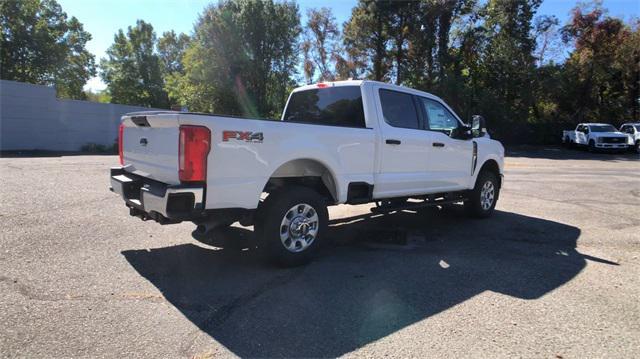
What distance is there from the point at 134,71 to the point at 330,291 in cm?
5751

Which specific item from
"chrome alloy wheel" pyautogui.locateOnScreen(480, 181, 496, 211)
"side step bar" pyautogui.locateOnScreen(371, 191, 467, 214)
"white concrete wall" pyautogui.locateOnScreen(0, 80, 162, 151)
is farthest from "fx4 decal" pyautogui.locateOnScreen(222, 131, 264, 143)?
"white concrete wall" pyautogui.locateOnScreen(0, 80, 162, 151)

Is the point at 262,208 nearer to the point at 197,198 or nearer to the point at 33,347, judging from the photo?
A: the point at 197,198

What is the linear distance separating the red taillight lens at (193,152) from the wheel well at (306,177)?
1038 mm

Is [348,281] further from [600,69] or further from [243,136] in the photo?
[600,69]

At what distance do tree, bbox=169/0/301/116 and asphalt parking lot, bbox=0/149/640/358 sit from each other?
26786mm

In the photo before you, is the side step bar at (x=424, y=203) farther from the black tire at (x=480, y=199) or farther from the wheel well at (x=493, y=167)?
the wheel well at (x=493, y=167)

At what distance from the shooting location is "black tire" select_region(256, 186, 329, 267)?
A: 479 centimetres

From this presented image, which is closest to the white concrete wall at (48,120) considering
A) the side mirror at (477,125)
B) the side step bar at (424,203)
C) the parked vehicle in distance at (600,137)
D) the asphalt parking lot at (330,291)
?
the asphalt parking lot at (330,291)

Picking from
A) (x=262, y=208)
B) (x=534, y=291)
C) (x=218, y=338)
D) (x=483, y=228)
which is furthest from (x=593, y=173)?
(x=218, y=338)

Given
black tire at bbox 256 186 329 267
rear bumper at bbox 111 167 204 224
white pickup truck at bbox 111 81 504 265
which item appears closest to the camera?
rear bumper at bbox 111 167 204 224

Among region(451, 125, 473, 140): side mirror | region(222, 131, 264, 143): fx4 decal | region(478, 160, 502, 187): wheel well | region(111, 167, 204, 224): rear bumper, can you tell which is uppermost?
region(451, 125, 473, 140): side mirror

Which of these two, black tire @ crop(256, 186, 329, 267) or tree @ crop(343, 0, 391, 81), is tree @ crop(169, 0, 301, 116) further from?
black tire @ crop(256, 186, 329, 267)

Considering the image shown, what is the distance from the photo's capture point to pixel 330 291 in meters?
4.39

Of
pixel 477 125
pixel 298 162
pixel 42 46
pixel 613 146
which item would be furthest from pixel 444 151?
pixel 42 46
